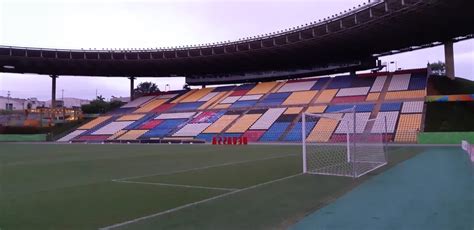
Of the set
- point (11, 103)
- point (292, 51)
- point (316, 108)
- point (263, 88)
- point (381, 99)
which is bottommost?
point (316, 108)

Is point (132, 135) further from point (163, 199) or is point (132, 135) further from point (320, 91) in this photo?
point (163, 199)

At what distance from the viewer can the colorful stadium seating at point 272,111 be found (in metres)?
41.9

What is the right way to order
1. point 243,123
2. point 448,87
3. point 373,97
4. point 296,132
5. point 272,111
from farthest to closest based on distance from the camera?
point 272,111 < point 243,123 < point 373,97 < point 448,87 < point 296,132

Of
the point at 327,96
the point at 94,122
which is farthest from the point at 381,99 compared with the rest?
the point at 94,122

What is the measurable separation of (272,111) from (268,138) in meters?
7.39

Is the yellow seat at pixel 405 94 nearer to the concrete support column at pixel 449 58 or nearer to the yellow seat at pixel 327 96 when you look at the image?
the concrete support column at pixel 449 58

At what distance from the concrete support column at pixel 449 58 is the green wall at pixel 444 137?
1586 centimetres

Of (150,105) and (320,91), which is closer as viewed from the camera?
(320,91)

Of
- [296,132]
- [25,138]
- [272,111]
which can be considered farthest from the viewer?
[25,138]

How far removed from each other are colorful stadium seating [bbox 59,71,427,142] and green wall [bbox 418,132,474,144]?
2.01 metres

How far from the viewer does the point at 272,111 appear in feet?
167

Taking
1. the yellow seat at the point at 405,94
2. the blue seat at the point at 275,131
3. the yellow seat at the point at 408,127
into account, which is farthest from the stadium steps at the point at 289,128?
the yellow seat at the point at 408,127

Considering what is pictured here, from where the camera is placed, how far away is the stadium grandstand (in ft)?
26.2

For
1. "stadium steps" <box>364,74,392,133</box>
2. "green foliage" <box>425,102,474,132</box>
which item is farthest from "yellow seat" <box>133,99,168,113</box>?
"green foliage" <box>425,102,474,132</box>
